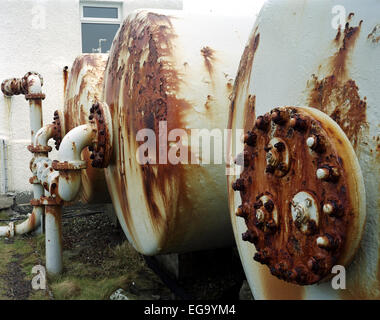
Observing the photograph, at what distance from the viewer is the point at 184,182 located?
6.32 ft

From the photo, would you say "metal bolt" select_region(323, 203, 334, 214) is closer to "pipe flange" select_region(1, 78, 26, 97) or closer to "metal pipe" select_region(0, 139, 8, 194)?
"pipe flange" select_region(1, 78, 26, 97)

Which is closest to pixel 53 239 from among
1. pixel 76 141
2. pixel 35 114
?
pixel 76 141

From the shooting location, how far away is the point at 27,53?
6.04m

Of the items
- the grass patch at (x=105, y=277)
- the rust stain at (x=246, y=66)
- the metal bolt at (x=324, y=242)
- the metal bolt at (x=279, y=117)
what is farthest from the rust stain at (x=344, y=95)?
the grass patch at (x=105, y=277)

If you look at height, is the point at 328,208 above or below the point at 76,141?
above

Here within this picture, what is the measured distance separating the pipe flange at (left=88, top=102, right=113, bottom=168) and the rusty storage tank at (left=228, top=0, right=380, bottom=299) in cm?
136

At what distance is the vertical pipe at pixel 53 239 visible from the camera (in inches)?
141

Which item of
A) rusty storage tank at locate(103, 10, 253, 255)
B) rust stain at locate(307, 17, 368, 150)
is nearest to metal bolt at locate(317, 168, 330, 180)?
rust stain at locate(307, 17, 368, 150)

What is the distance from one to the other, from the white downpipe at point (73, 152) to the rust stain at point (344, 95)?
1787 millimetres

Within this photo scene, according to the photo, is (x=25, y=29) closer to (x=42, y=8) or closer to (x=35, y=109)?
(x=42, y=8)

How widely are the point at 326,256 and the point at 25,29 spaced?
20.2ft

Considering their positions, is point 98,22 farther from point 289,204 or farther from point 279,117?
point 289,204

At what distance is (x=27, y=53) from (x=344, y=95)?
5.94m

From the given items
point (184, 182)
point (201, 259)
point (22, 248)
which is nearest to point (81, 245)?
point (22, 248)
